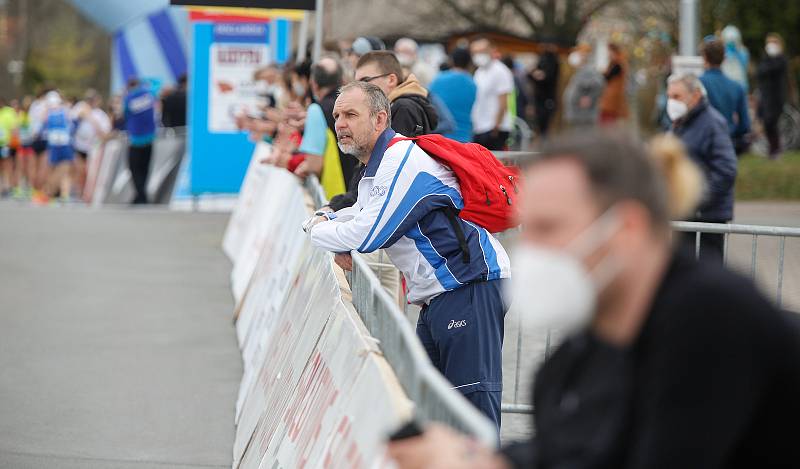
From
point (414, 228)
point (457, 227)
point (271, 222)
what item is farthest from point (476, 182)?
point (271, 222)

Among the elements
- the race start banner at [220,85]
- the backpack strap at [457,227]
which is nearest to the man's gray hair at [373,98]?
the backpack strap at [457,227]

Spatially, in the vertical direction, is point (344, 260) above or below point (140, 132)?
above

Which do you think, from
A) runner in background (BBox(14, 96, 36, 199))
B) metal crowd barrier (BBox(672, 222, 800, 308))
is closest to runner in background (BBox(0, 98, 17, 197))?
runner in background (BBox(14, 96, 36, 199))

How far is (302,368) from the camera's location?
5578 millimetres

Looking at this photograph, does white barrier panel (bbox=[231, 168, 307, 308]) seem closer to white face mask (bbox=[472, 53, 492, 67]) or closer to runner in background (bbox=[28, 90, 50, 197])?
white face mask (bbox=[472, 53, 492, 67])

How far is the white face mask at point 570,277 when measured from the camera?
8.04 feet

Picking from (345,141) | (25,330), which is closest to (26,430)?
(345,141)

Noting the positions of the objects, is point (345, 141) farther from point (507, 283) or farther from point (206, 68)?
point (206, 68)

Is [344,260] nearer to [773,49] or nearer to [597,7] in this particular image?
[773,49]

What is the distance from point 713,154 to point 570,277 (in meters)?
7.06

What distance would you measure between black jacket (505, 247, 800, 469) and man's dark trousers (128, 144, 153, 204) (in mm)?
20911

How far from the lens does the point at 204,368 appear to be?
947 cm

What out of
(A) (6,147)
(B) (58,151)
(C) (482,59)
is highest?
(C) (482,59)

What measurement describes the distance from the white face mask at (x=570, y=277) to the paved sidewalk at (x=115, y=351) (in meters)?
4.73
